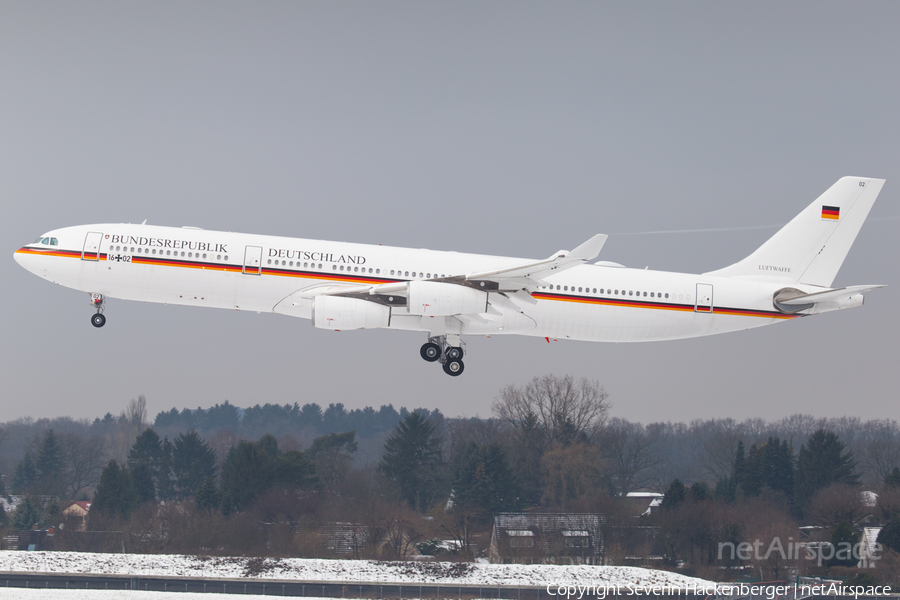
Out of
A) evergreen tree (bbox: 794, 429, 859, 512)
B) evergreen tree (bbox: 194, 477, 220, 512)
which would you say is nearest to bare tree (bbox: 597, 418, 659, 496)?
evergreen tree (bbox: 794, 429, 859, 512)

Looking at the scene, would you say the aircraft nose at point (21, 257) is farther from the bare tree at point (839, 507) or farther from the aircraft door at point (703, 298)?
the bare tree at point (839, 507)

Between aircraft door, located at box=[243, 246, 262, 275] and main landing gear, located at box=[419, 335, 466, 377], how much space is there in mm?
8769

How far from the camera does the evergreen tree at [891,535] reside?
62.4m

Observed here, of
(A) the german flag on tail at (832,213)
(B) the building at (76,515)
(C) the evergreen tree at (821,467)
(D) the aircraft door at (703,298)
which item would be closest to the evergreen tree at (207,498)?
(B) the building at (76,515)

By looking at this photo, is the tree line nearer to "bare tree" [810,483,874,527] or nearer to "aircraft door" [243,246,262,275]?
"bare tree" [810,483,874,527]

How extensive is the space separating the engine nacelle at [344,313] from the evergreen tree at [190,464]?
6869 cm

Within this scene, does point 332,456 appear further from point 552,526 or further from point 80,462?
point 80,462

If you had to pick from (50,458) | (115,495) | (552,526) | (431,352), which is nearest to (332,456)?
(115,495)

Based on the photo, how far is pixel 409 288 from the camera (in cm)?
3850

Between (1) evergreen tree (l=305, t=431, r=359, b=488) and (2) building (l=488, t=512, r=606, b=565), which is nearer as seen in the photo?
(2) building (l=488, t=512, r=606, b=565)

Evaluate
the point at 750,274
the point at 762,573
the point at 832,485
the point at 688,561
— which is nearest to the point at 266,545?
the point at 688,561

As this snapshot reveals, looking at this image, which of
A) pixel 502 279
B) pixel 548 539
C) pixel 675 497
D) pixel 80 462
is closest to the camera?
pixel 502 279

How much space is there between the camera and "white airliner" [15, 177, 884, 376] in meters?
39.2

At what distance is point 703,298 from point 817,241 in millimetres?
8414
